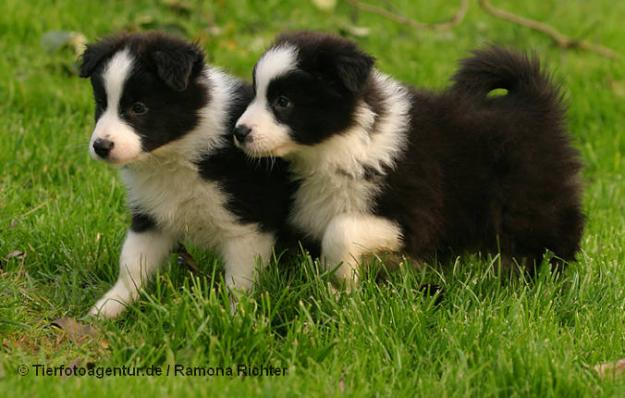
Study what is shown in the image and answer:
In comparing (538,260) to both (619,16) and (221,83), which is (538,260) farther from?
(619,16)

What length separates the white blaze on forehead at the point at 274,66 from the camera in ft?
14.4

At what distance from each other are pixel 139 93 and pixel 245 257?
846mm

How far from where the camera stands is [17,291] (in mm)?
4512

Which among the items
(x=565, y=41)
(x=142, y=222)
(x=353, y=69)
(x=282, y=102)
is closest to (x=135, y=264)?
(x=142, y=222)

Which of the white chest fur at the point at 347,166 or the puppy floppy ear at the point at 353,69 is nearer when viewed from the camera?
the puppy floppy ear at the point at 353,69

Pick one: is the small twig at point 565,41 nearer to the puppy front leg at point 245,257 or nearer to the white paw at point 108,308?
the puppy front leg at point 245,257

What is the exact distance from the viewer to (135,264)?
4695 millimetres

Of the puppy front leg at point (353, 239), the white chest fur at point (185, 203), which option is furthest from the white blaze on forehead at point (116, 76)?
the puppy front leg at point (353, 239)

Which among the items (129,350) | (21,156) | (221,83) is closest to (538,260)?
(221,83)

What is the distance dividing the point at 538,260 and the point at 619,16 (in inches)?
244

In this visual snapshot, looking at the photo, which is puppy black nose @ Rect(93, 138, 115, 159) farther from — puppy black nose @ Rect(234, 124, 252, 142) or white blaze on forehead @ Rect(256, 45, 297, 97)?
white blaze on forehead @ Rect(256, 45, 297, 97)

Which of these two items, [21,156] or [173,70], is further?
[21,156]

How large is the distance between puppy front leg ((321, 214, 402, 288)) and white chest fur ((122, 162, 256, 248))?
0.37 meters

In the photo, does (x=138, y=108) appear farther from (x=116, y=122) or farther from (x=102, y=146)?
(x=102, y=146)
